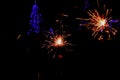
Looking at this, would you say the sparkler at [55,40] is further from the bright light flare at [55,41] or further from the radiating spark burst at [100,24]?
the radiating spark burst at [100,24]

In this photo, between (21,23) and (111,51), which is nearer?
(111,51)

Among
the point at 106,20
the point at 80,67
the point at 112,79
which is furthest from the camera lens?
the point at 80,67

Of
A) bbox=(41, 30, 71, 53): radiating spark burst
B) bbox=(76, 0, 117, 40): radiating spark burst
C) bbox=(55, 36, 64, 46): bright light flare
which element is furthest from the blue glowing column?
bbox=(76, 0, 117, 40): radiating spark burst

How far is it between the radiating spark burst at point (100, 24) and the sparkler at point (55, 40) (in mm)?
1047

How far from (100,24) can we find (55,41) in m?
2.03

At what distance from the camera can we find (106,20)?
279 inches

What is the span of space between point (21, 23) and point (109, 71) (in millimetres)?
3603

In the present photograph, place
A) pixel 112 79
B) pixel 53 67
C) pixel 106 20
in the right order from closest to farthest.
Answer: pixel 106 20, pixel 112 79, pixel 53 67

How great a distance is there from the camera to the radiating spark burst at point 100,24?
7164 millimetres

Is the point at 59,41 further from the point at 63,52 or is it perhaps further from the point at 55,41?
the point at 63,52

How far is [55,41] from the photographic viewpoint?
28.1 feet

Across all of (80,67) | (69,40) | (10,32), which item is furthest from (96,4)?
(10,32)

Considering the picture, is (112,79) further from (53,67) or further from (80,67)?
(53,67)

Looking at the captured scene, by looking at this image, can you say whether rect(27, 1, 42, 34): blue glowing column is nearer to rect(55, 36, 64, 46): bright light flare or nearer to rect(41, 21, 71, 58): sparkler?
rect(41, 21, 71, 58): sparkler
